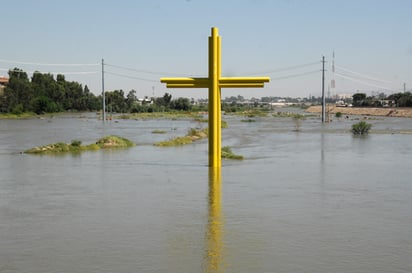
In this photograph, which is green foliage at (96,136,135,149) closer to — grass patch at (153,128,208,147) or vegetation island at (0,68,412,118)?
grass patch at (153,128,208,147)

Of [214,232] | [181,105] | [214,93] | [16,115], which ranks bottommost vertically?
[214,232]

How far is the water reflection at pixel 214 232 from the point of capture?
8.01m

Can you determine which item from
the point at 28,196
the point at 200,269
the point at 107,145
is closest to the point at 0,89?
the point at 107,145

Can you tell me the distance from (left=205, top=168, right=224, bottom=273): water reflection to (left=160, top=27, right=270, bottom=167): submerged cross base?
300 cm

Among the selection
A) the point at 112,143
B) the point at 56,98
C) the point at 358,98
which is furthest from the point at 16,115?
the point at 358,98

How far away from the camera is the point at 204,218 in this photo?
11148 mm

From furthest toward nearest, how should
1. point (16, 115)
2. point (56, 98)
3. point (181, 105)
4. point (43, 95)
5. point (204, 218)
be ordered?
point (181, 105) → point (56, 98) → point (43, 95) → point (16, 115) → point (204, 218)

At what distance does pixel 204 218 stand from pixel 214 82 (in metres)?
7.49

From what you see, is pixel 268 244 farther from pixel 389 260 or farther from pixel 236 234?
pixel 389 260

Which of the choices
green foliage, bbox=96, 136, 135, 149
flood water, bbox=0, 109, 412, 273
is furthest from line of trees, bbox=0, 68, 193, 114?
flood water, bbox=0, 109, 412, 273

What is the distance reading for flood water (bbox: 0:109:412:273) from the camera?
821 cm

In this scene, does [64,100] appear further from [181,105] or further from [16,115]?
[181,105]

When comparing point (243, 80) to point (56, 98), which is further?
point (56, 98)

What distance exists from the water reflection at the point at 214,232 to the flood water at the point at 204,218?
3 cm
